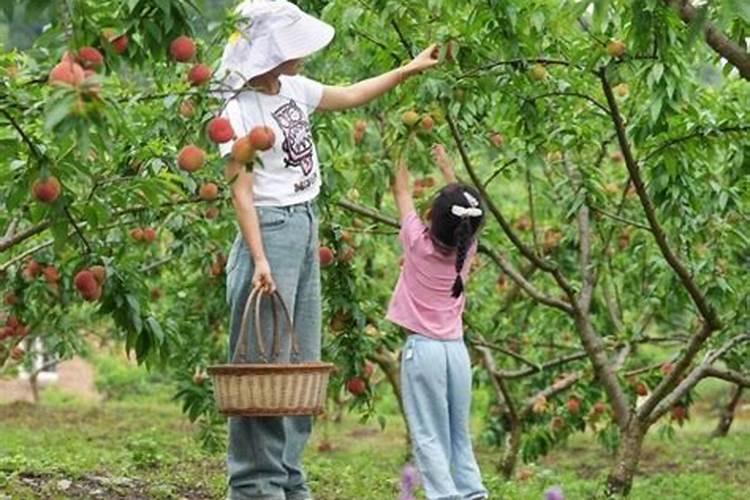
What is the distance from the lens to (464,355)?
4.97m

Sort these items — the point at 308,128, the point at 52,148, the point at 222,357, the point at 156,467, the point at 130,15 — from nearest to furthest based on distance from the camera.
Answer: the point at 130,15 → the point at 52,148 → the point at 308,128 → the point at 156,467 → the point at 222,357

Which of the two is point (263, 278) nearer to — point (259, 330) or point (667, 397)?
point (259, 330)

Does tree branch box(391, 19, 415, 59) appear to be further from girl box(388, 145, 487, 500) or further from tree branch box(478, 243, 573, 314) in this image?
tree branch box(478, 243, 573, 314)

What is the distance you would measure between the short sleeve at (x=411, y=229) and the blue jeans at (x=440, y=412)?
290mm

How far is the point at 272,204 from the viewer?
4.55m

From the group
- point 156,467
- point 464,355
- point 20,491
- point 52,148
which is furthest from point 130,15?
point 156,467

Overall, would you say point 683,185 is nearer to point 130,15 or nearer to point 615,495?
point 615,495

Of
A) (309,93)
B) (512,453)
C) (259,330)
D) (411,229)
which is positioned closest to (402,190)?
(411,229)

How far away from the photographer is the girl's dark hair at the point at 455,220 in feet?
15.8

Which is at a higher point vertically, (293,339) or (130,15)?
(130,15)

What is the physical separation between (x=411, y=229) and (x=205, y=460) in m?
3.31

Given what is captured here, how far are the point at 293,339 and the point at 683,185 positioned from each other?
230 cm

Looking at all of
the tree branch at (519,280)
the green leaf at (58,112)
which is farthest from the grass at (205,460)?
the green leaf at (58,112)

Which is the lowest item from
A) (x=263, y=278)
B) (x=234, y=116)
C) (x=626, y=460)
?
(x=626, y=460)
